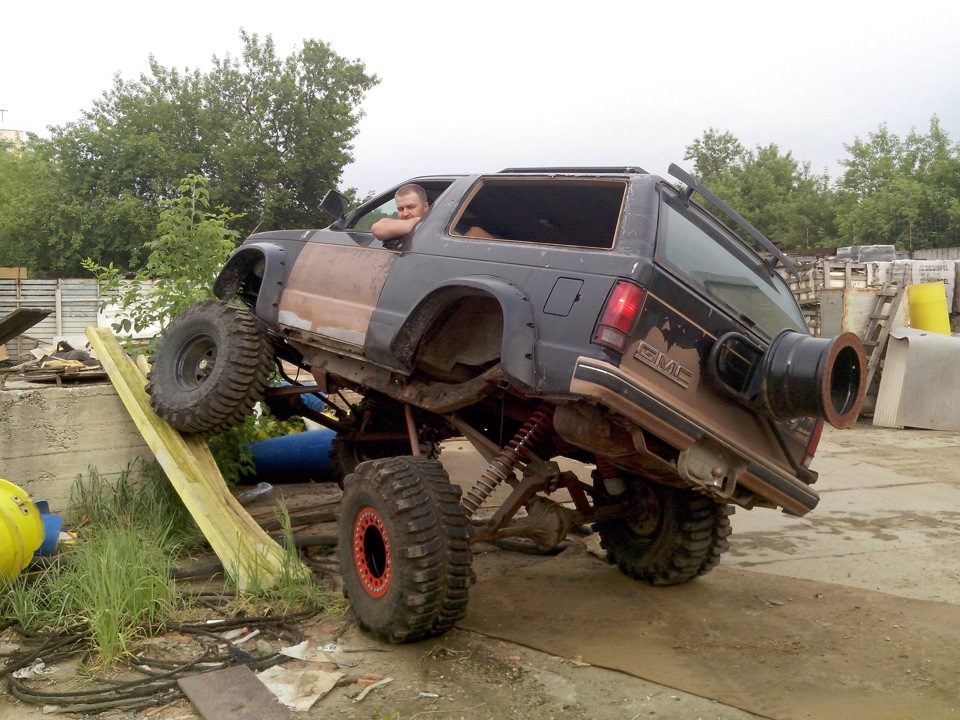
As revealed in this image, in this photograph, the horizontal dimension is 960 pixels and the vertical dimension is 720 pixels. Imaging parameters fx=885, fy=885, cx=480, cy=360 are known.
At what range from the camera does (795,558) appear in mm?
5645

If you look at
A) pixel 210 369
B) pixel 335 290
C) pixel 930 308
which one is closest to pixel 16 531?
pixel 210 369

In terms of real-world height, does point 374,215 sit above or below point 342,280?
above

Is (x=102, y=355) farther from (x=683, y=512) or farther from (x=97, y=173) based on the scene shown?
(x=97, y=173)

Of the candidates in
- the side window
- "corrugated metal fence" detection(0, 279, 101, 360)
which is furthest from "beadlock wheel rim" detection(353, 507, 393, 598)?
"corrugated metal fence" detection(0, 279, 101, 360)

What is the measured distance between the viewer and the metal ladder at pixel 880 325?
1200 cm

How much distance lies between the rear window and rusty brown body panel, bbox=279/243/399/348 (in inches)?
20.7

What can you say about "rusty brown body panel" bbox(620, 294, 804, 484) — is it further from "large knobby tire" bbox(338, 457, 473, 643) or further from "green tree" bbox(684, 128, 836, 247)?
"green tree" bbox(684, 128, 836, 247)

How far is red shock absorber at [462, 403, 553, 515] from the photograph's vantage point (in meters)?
4.19

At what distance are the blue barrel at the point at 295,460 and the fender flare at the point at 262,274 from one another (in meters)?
1.92

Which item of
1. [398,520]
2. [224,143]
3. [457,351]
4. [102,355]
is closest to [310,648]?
[398,520]

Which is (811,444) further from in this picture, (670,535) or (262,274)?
(262,274)

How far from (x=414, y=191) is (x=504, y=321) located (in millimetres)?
1637

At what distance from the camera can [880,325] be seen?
1239cm

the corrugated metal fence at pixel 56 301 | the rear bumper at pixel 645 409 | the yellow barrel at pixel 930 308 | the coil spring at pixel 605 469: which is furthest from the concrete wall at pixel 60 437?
the corrugated metal fence at pixel 56 301
